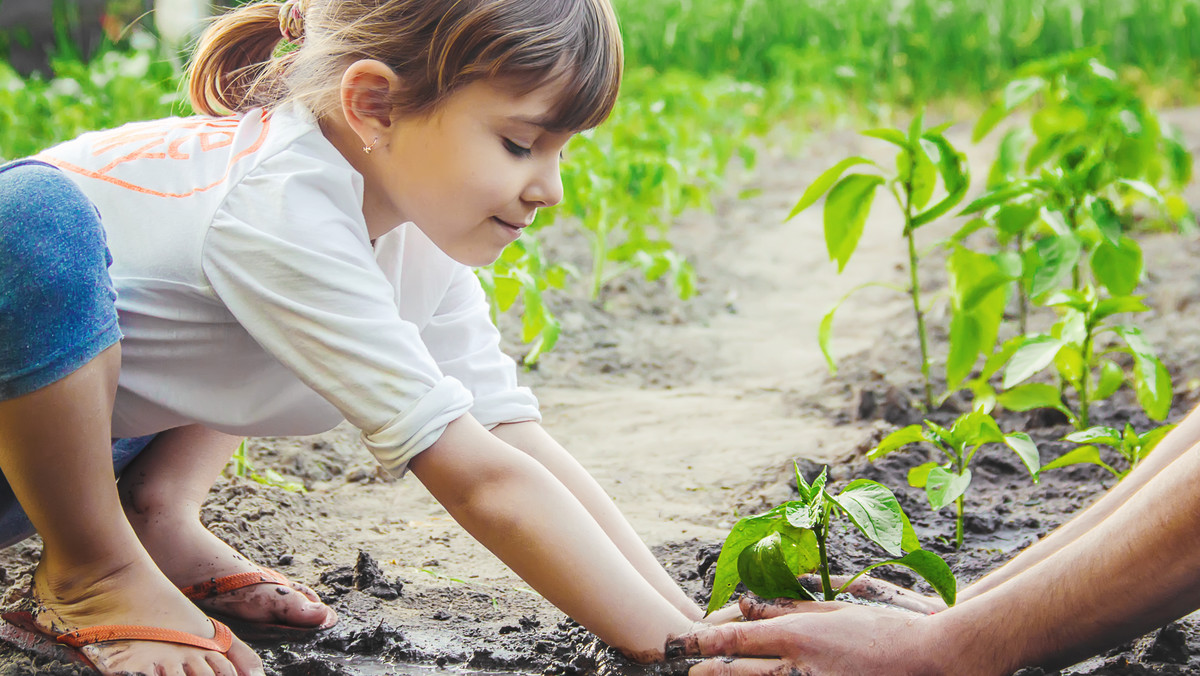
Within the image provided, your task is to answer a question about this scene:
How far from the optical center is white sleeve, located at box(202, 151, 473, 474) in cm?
124

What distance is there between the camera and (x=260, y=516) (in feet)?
6.21

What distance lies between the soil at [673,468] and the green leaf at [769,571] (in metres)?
0.13

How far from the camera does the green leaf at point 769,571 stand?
1280 mm

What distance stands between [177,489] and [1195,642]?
4.46 feet

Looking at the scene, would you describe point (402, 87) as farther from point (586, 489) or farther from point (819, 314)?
point (819, 314)

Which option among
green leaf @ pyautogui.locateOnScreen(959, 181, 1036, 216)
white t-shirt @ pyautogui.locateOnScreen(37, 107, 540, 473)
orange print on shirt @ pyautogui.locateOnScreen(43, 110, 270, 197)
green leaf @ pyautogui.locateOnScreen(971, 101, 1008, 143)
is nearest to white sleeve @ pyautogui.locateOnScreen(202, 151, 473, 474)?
white t-shirt @ pyautogui.locateOnScreen(37, 107, 540, 473)

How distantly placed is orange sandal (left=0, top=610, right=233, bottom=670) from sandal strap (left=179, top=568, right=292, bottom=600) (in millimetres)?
157

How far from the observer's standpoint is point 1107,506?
1.37 meters

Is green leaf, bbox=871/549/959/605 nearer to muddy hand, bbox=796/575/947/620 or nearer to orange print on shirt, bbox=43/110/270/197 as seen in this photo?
muddy hand, bbox=796/575/947/620

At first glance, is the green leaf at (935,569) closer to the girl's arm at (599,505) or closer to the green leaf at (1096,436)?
the girl's arm at (599,505)

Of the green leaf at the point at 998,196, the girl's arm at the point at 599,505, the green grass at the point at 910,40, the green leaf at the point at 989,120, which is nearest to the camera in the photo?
the girl's arm at the point at 599,505

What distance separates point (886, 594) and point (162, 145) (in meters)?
1.08

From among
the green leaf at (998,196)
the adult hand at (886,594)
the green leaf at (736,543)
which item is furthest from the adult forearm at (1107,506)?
the green leaf at (998,196)

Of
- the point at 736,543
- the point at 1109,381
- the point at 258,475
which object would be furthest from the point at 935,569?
the point at 258,475
